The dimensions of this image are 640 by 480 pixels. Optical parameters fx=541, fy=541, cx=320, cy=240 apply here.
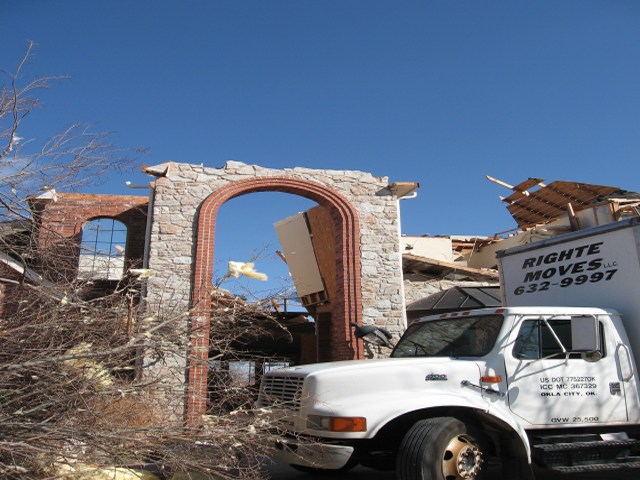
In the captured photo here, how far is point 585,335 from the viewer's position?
5.61 m

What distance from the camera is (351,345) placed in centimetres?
1137

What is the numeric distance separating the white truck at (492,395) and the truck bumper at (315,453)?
1 cm

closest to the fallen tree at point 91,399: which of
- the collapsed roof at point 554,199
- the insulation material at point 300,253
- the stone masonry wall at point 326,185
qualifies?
the stone masonry wall at point 326,185

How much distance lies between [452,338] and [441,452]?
155 centimetres

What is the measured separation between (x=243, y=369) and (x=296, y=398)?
3.43 feet

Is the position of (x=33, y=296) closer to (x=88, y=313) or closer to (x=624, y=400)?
(x=88, y=313)

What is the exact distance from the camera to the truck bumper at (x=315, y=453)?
4910mm

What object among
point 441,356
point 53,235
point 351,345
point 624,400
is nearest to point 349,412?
point 441,356

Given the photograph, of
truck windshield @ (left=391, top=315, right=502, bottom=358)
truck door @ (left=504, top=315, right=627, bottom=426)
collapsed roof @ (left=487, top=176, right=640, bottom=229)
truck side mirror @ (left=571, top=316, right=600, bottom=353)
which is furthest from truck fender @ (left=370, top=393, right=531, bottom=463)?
collapsed roof @ (left=487, top=176, right=640, bottom=229)

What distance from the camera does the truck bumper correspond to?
491 cm

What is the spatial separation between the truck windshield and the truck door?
255mm

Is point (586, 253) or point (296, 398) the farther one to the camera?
point (586, 253)

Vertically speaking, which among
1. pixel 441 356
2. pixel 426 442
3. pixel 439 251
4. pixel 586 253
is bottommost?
pixel 426 442

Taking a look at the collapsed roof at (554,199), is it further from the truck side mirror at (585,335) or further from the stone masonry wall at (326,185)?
the truck side mirror at (585,335)
